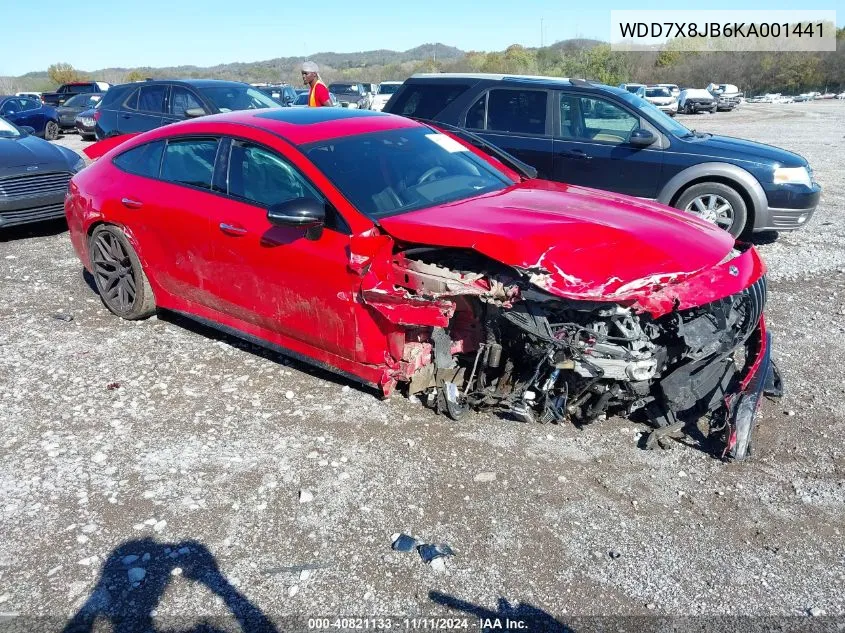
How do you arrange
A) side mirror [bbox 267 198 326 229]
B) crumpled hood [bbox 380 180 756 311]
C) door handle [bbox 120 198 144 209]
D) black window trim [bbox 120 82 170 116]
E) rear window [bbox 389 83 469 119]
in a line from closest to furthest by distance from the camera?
crumpled hood [bbox 380 180 756 311] < side mirror [bbox 267 198 326 229] < door handle [bbox 120 198 144 209] < rear window [bbox 389 83 469 119] < black window trim [bbox 120 82 170 116]

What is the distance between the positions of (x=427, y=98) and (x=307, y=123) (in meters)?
4.03

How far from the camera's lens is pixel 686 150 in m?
7.39

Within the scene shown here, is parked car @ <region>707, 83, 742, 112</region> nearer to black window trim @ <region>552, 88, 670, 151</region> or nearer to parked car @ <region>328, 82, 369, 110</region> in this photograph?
parked car @ <region>328, 82, 369, 110</region>

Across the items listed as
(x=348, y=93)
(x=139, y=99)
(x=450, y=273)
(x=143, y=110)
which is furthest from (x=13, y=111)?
(x=450, y=273)

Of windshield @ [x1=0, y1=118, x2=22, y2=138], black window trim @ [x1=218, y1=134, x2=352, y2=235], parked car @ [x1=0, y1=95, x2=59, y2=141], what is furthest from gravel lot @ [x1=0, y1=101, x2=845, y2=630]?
parked car @ [x1=0, y1=95, x2=59, y2=141]

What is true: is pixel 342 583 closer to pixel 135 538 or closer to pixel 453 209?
pixel 135 538

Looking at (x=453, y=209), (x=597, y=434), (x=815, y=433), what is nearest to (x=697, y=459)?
(x=597, y=434)

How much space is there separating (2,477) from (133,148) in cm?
269

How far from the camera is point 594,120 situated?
7.60 meters

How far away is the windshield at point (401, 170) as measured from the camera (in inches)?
161

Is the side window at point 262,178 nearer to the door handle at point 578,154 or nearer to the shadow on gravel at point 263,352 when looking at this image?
the shadow on gravel at point 263,352

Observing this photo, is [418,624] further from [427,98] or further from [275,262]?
[427,98]

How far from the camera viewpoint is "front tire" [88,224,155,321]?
5.22 metres

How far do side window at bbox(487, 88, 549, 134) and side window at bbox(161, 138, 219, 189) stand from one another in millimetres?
4022
